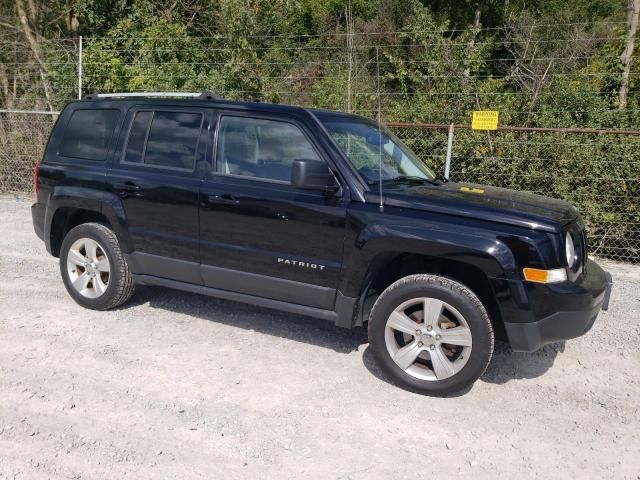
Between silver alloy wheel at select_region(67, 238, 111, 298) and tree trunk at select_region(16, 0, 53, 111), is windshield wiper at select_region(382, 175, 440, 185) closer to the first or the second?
silver alloy wheel at select_region(67, 238, 111, 298)

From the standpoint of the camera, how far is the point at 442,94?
348 inches

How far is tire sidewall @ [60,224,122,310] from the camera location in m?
4.84

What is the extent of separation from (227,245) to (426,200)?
1.55 meters

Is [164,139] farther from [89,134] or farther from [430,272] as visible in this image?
[430,272]

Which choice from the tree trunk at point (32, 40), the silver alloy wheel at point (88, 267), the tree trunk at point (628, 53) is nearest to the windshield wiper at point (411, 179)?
the silver alloy wheel at point (88, 267)

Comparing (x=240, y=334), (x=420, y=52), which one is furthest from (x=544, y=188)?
(x=420, y=52)

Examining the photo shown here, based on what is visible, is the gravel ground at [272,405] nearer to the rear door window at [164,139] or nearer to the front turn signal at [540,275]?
the front turn signal at [540,275]

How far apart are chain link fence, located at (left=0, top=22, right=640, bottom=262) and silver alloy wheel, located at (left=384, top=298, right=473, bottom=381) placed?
255 centimetres

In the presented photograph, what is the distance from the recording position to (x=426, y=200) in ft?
12.4

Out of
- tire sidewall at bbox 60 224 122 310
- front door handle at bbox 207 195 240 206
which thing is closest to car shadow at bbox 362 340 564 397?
front door handle at bbox 207 195 240 206

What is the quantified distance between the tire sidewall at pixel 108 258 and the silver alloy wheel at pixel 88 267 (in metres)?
0.03

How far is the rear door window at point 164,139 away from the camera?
14.7 ft

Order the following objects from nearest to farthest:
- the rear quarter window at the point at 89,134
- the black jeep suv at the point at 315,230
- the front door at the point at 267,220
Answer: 1. the black jeep suv at the point at 315,230
2. the front door at the point at 267,220
3. the rear quarter window at the point at 89,134

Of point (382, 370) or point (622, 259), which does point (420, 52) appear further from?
point (382, 370)
